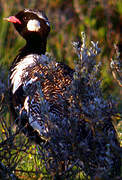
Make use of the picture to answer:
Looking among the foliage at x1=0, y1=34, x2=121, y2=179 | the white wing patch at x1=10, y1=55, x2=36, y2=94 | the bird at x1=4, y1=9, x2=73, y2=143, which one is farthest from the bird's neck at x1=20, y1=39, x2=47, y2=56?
the foliage at x1=0, y1=34, x2=121, y2=179

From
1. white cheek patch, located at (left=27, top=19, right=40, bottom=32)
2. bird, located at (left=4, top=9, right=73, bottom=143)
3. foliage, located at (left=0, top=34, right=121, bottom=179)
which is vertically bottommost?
foliage, located at (left=0, top=34, right=121, bottom=179)

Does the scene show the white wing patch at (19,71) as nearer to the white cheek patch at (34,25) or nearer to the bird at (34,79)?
the bird at (34,79)

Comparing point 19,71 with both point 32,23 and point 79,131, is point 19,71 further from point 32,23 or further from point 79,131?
point 79,131

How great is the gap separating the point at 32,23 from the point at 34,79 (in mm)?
808

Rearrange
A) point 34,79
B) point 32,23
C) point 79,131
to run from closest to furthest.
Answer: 1. point 79,131
2. point 34,79
3. point 32,23

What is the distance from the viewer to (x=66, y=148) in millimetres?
2719

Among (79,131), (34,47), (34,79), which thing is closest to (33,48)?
(34,47)

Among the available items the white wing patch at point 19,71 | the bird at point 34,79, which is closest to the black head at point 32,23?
the bird at point 34,79

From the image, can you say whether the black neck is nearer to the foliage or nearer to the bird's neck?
the bird's neck

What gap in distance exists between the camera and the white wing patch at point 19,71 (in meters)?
3.48

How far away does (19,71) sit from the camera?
3617 millimetres

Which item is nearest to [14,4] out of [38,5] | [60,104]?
[38,5]

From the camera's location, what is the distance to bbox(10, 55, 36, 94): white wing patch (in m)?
3.48

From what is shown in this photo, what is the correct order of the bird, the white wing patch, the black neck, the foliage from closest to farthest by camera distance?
the foliage < the bird < the white wing patch < the black neck
